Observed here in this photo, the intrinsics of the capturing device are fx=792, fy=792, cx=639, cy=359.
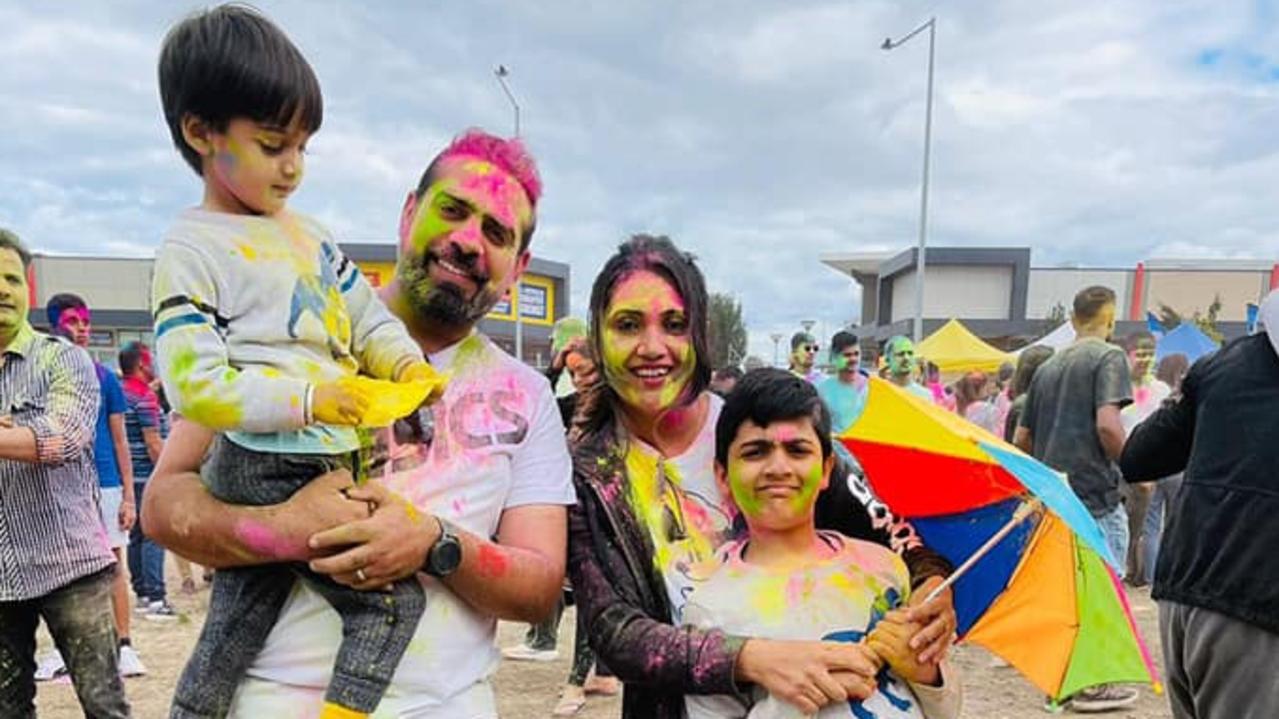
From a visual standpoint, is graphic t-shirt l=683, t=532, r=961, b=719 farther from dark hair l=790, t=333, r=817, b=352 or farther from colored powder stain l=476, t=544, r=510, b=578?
dark hair l=790, t=333, r=817, b=352

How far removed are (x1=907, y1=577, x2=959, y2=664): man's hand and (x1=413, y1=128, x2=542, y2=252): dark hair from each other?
1080 mm

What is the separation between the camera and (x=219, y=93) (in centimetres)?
124

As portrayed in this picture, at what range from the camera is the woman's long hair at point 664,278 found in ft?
5.81

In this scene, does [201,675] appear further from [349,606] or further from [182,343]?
[182,343]

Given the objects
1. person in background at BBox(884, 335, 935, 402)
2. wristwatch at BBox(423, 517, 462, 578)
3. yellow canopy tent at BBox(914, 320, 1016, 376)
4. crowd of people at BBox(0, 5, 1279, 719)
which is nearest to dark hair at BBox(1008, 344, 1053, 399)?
person in background at BBox(884, 335, 935, 402)

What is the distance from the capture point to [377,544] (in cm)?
125

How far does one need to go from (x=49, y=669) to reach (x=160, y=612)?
1110 millimetres

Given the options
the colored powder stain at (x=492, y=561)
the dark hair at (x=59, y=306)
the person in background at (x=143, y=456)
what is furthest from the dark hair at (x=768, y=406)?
the person in background at (x=143, y=456)

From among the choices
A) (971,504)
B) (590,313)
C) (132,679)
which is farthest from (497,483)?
(132,679)

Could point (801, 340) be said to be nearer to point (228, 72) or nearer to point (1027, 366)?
point (1027, 366)

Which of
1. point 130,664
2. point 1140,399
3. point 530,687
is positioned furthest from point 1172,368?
point 130,664

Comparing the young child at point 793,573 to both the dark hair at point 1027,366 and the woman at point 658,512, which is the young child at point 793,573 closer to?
the woman at point 658,512

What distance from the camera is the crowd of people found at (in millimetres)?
1246

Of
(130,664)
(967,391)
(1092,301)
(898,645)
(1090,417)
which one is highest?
(1092,301)
